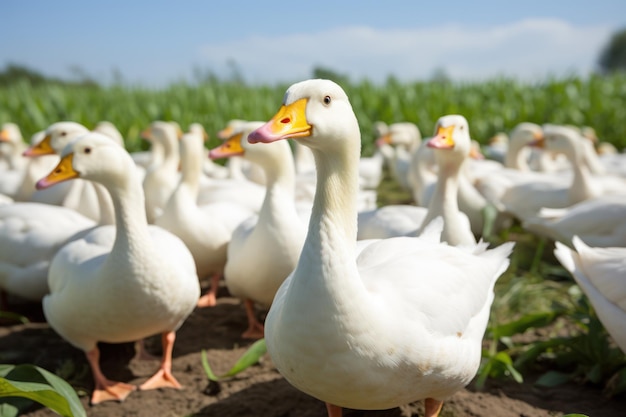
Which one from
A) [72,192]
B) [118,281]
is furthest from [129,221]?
[72,192]

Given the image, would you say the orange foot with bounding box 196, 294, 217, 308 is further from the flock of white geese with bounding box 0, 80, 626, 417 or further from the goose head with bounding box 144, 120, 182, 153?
the goose head with bounding box 144, 120, 182, 153

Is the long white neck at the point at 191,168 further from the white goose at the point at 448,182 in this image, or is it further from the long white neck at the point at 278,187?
the white goose at the point at 448,182

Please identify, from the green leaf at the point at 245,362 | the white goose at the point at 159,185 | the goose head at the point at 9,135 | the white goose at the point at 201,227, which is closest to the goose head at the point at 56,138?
the white goose at the point at 201,227

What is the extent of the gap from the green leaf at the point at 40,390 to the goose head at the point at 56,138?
251cm

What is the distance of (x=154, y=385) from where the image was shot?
3645 millimetres

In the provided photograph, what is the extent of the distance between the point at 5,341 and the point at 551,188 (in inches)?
218

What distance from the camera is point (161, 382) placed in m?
3.68

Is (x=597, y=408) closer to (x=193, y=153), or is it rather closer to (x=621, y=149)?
(x=193, y=153)

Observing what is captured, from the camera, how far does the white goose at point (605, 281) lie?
325 centimetres

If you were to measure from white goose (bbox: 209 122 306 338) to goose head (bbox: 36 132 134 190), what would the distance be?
1006mm

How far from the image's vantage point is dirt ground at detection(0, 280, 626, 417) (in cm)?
326

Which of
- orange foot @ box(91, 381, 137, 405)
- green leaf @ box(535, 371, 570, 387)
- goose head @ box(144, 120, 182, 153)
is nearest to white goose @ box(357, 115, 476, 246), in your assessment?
green leaf @ box(535, 371, 570, 387)

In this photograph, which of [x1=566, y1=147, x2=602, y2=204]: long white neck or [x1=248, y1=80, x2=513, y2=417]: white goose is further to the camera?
[x1=566, y1=147, x2=602, y2=204]: long white neck

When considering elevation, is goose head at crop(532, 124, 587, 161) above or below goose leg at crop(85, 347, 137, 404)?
above
